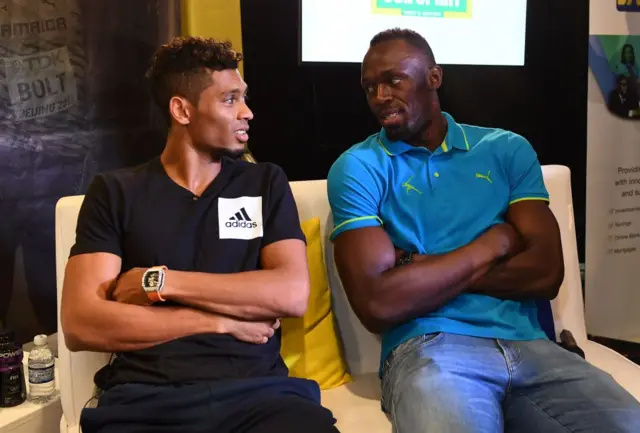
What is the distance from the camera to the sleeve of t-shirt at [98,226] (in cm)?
166

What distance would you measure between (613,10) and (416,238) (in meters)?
1.89

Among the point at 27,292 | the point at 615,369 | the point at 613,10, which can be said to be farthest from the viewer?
the point at 613,10

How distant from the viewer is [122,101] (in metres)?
2.68

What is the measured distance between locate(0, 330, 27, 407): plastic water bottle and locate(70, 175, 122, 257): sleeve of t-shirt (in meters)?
0.48

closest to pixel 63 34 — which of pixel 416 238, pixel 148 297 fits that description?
pixel 148 297

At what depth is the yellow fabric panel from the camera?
8.83 feet

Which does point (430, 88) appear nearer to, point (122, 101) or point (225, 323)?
point (225, 323)

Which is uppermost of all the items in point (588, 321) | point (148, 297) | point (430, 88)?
point (430, 88)

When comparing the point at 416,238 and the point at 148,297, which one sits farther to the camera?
the point at 416,238

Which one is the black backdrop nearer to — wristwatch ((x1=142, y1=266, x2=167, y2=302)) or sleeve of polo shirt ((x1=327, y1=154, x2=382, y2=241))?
sleeve of polo shirt ((x1=327, y1=154, x2=382, y2=241))

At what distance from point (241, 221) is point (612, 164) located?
2.16 metres

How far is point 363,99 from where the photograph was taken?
341 centimetres

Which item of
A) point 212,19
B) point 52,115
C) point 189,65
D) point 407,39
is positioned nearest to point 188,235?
point 189,65

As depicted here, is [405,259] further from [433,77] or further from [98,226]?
[98,226]
